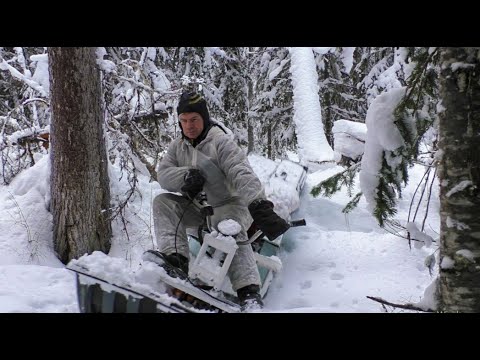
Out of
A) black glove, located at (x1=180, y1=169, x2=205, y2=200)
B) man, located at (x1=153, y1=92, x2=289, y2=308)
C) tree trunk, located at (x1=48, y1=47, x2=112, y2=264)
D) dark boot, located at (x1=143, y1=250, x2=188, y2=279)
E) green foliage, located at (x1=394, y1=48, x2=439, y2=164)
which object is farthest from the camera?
tree trunk, located at (x1=48, y1=47, x2=112, y2=264)

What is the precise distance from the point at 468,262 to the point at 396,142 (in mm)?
831

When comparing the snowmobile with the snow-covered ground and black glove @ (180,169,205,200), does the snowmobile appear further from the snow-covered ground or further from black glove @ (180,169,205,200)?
the snow-covered ground

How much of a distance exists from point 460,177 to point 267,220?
1775mm

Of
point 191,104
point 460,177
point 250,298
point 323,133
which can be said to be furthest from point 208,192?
point 323,133

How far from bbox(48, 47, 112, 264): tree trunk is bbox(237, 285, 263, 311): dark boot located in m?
2.44

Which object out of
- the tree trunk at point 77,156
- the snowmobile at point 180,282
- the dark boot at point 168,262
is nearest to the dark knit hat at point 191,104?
the snowmobile at point 180,282

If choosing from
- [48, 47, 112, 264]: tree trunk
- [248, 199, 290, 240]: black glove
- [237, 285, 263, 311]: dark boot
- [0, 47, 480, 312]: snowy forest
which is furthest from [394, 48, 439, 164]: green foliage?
[48, 47, 112, 264]: tree trunk

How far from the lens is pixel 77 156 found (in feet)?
17.4

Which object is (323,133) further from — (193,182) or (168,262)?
(168,262)

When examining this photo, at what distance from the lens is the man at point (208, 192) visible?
153 inches

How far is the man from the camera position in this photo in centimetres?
389

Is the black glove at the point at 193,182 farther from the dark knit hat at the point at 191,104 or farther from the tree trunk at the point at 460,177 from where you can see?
the tree trunk at the point at 460,177
